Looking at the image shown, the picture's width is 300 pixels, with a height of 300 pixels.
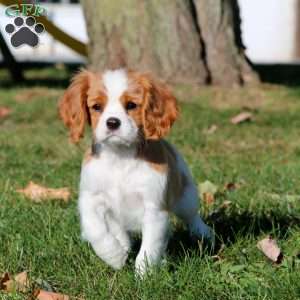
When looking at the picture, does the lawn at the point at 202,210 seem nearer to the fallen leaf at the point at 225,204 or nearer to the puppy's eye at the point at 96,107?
the fallen leaf at the point at 225,204

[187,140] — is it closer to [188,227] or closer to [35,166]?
[35,166]

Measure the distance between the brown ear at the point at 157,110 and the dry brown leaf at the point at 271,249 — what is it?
71cm

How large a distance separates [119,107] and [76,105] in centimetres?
30

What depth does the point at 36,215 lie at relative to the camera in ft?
14.2

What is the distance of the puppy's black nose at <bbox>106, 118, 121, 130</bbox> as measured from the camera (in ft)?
11.1

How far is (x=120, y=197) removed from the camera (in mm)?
3604

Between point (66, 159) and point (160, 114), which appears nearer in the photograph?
point (160, 114)

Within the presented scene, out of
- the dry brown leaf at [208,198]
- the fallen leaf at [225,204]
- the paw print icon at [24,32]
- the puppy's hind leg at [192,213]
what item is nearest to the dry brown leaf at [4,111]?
the paw print icon at [24,32]

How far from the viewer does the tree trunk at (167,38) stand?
331 inches

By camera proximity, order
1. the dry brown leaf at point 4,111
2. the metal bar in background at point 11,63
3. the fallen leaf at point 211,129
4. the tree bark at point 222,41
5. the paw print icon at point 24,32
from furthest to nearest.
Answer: the metal bar in background at point 11,63
the tree bark at point 222,41
the dry brown leaf at point 4,111
the paw print icon at point 24,32
the fallen leaf at point 211,129

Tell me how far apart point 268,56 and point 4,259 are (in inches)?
637

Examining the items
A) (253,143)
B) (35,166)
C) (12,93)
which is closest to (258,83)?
(253,143)

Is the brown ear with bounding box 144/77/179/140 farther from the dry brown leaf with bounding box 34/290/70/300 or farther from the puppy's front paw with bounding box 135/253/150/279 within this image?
the dry brown leaf with bounding box 34/290/70/300

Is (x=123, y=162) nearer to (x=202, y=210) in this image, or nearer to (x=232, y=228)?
(x=232, y=228)
